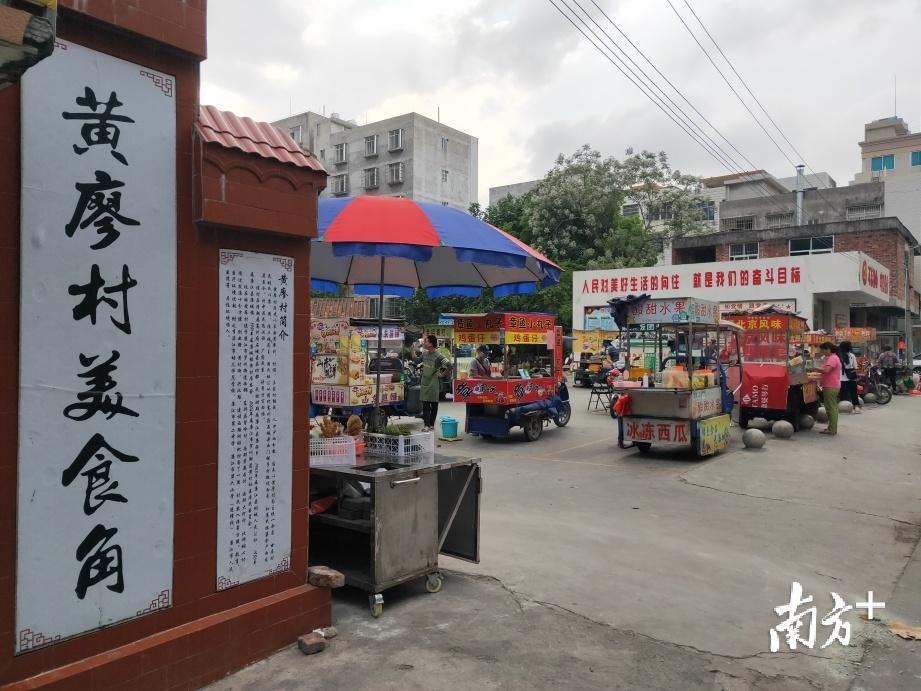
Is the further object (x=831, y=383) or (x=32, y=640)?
(x=831, y=383)

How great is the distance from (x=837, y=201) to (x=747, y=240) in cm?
1438

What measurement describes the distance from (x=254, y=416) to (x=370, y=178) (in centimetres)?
4408

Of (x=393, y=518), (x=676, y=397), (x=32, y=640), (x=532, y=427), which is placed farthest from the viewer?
(x=532, y=427)

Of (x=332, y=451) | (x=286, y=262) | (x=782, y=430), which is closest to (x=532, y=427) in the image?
(x=782, y=430)

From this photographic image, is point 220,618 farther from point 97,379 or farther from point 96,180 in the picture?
point 96,180

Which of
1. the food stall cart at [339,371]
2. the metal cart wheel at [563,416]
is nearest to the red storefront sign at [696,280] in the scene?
the metal cart wheel at [563,416]

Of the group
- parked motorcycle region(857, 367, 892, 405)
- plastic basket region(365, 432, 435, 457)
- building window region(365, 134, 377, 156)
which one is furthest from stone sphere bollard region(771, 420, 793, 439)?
building window region(365, 134, 377, 156)

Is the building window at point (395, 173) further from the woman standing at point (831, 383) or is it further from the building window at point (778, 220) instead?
the woman standing at point (831, 383)

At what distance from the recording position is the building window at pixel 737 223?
42.1m

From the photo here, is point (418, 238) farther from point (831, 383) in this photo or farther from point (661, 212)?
point (661, 212)

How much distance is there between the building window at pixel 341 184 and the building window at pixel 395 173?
4247 mm

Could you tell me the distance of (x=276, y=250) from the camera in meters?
3.62

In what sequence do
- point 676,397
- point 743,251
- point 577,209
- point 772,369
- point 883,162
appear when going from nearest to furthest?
point 676,397 → point 772,369 → point 743,251 → point 577,209 → point 883,162

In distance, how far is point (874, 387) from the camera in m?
19.2
